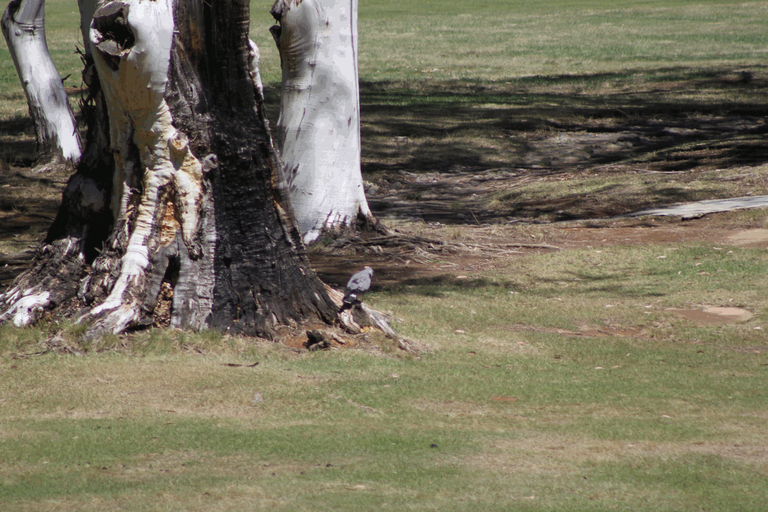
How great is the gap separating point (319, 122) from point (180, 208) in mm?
3884

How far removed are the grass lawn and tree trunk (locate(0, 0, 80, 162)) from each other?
785 millimetres

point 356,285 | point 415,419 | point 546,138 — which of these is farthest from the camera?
point 546,138

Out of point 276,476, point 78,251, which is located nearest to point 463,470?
point 276,476

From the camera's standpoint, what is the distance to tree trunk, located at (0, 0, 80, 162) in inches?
567

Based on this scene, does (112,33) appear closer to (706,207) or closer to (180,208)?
(180,208)

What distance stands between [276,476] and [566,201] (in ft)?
30.8

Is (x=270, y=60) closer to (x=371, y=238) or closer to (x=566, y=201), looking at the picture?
(x=566, y=201)

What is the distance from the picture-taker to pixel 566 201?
12.7 metres

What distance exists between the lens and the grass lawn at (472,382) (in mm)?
3934

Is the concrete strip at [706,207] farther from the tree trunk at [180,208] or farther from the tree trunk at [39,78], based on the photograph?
the tree trunk at [39,78]

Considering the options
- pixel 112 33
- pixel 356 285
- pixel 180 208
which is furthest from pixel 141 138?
pixel 356 285

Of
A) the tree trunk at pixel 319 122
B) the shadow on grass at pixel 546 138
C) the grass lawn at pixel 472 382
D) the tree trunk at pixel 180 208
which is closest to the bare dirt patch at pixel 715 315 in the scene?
the grass lawn at pixel 472 382

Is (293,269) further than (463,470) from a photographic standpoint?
Yes

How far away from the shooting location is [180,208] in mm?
5973
